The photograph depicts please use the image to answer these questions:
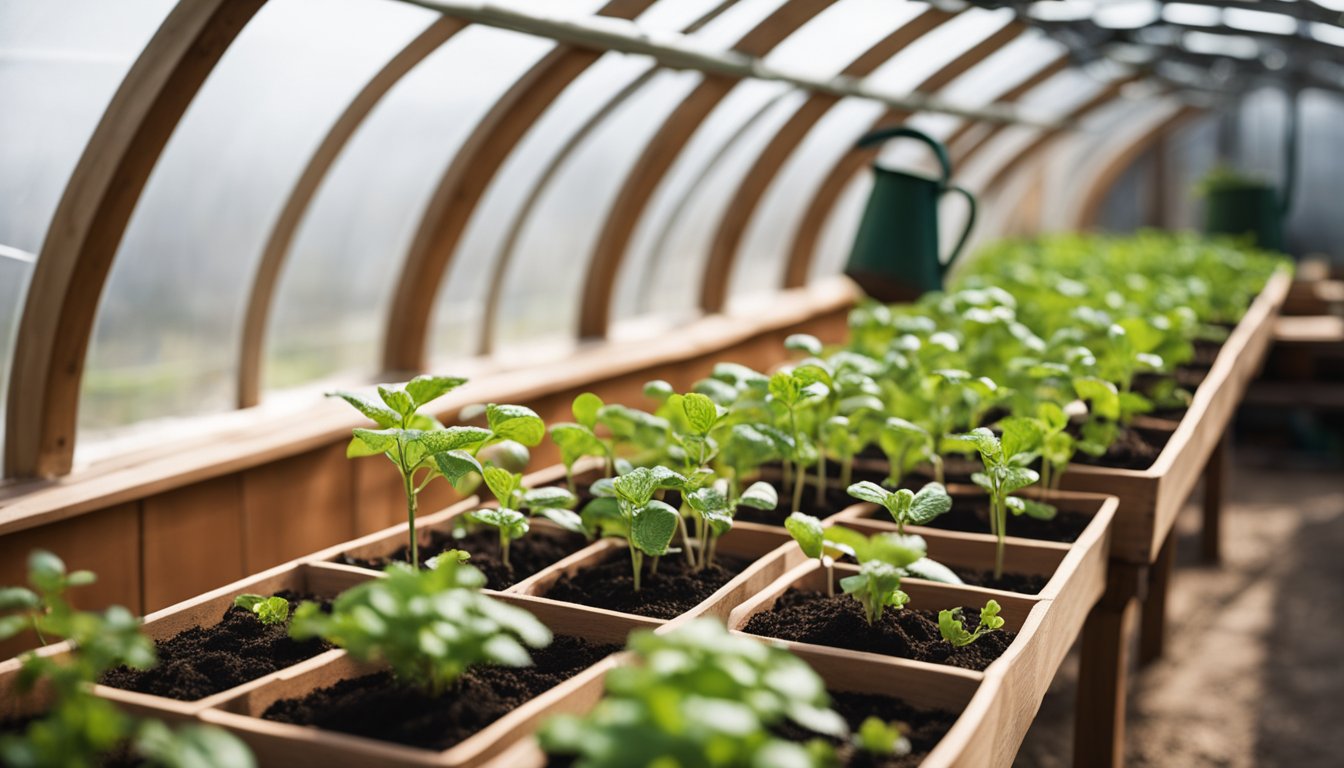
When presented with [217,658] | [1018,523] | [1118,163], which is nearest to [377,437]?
[217,658]

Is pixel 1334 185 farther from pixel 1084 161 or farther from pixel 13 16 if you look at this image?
pixel 13 16

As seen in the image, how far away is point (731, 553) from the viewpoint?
1.94 m

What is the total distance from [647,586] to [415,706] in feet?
1.78

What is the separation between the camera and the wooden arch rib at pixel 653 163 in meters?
3.71

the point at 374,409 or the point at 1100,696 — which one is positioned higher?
the point at 374,409

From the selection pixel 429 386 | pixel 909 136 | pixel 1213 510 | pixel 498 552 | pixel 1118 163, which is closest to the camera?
pixel 429 386

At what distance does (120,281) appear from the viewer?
109 inches

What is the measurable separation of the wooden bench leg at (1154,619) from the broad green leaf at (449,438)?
312 centimetres

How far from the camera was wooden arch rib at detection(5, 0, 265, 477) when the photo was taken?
222 cm

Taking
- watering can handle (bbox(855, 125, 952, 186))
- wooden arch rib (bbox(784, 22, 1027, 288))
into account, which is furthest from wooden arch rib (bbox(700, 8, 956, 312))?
watering can handle (bbox(855, 125, 952, 186))

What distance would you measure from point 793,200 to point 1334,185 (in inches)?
178

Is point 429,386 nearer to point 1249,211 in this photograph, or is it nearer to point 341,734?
point 341,734

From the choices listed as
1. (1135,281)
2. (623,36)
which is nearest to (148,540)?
(623,36)

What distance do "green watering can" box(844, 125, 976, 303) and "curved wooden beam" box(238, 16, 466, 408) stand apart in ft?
3.62
